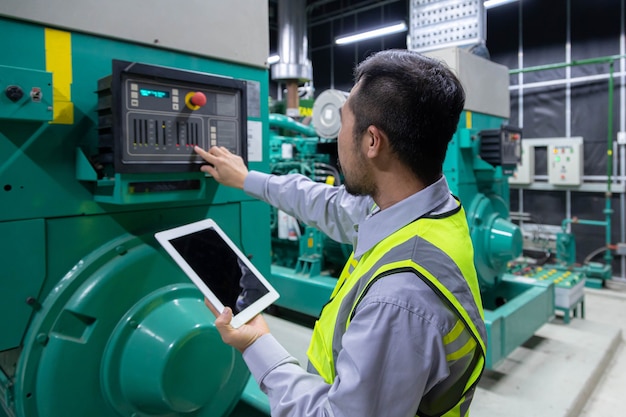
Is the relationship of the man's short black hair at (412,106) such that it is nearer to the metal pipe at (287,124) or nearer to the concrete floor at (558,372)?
the concrete floor at (558,372)

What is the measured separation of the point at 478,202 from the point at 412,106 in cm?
282

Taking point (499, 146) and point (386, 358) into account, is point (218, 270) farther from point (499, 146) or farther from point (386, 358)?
point (499, 146)

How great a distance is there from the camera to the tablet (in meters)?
1.21


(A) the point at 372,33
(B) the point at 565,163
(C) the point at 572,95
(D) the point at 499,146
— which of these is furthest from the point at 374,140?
(A) the point at 372,33

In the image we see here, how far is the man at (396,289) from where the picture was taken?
86 cm

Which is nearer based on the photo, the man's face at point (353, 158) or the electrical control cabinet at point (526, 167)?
the man's face at point (353, 158)

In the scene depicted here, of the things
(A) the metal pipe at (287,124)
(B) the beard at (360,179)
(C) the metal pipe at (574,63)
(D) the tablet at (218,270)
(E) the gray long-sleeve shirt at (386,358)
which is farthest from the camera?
(C) the metal pipe at (574,63)

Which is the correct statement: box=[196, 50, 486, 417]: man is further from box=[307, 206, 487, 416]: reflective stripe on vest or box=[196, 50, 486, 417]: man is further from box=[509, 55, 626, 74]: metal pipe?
box=[509, 55, 626, 74]: metal pipe

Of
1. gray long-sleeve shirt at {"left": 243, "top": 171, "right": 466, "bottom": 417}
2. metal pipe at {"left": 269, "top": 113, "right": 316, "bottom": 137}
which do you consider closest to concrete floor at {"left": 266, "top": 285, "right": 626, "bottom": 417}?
metal pipe at {"left": 269, "top": 113, "right": 316, "bottom": 137}

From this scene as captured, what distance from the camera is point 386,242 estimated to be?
101 cm

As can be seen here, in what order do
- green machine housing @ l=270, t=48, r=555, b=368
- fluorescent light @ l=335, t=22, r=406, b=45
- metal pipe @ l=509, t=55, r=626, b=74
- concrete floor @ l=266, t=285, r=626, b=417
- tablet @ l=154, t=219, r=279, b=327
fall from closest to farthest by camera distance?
tablet @ l=154, t=219, r=279, b=327 → concrete floor @ l=266, t=285, r=626, b=417 → green machine housing @ l=270, t=48, r=555, b=368 → metal pipe @ l=509, t=55, r=626, b=74 → fluorescent light @ l=335, t=22, r=406, b=45

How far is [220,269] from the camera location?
1.31 meters

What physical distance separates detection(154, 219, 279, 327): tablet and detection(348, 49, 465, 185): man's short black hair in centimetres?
53

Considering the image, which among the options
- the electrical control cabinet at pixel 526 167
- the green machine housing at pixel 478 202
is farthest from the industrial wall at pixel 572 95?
the green machine housing at pixel 478 202
